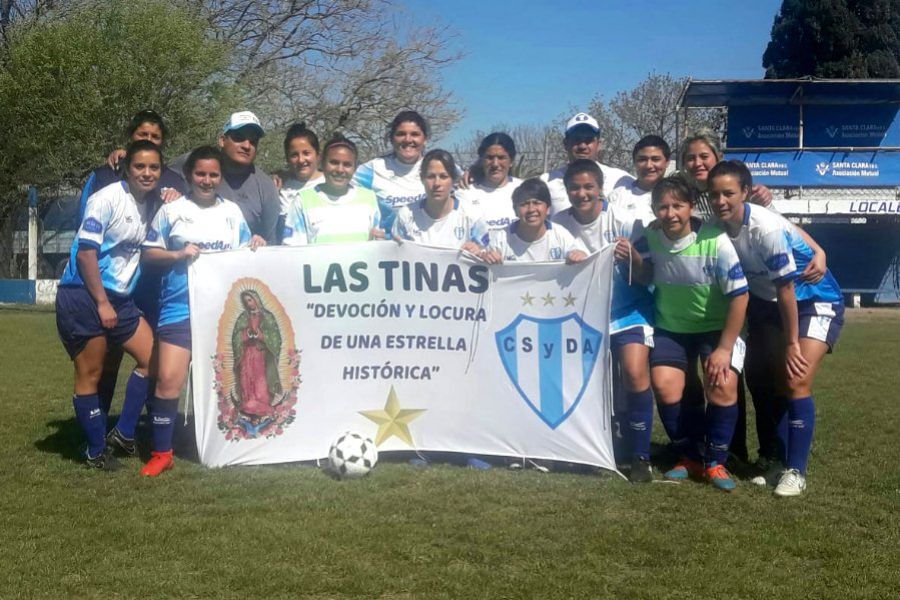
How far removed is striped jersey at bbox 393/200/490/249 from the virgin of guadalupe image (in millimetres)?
1029

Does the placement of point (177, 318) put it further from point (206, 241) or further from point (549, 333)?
point (549, 333)

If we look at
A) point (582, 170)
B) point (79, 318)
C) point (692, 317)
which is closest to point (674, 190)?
point (582, 170)

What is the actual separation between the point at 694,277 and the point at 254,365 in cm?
282

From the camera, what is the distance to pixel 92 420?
5812mm

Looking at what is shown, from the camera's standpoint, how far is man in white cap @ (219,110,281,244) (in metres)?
6.23

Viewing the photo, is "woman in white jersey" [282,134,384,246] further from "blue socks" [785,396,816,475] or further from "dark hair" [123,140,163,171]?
"blue socks" [785,396,816,475]

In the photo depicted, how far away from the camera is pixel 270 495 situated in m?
5.17

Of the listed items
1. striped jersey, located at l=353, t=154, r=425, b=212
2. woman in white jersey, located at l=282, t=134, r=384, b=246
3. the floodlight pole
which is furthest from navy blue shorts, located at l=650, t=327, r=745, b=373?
the floodlight pole

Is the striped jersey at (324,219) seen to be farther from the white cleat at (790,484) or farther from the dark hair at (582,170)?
the white cleat at (790,484)

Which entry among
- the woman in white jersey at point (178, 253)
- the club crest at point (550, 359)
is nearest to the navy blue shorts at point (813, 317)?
the club crest at point (550, 359)

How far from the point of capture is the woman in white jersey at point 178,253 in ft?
18.9

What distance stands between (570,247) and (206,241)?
91.9 inches

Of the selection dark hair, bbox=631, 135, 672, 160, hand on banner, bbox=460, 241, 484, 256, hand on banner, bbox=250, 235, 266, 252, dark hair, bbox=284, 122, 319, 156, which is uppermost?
dark hair, bbox=284, 122, 319, 156

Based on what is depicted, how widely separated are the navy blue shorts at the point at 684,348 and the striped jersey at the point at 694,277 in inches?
1.9
